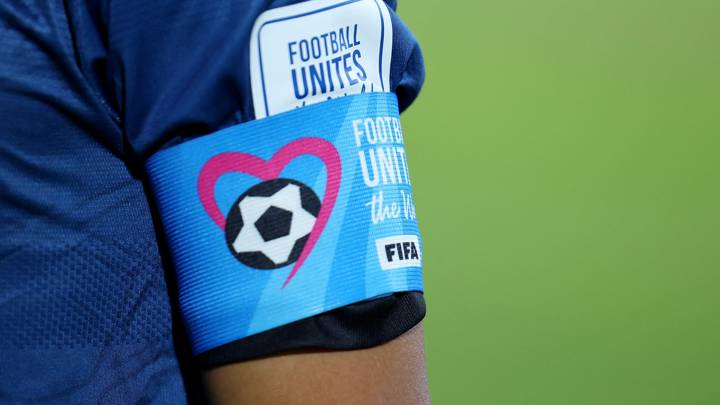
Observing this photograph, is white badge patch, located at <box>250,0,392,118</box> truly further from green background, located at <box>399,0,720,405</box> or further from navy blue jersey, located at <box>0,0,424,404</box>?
green background, located at <box>399,0,720,405</box>

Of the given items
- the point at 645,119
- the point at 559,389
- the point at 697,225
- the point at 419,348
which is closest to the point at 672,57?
the point at 645,119

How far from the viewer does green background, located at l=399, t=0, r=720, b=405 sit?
1.63 m

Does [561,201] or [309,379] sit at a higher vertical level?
[309,379]

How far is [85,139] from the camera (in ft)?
1.41

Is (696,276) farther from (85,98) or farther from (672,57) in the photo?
(85,98)

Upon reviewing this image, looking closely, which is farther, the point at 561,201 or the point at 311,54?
the point at 561,201

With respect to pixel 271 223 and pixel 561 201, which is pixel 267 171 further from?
pixel 561 201

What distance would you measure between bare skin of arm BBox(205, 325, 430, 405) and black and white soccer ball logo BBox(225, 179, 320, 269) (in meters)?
0.05

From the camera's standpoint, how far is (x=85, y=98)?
1.38ft

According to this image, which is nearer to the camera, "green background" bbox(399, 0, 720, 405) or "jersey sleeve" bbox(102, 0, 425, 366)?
"jersey sleeve" bbox(102, 0, 425, 366)

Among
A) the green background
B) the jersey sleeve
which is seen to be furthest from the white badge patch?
the green background

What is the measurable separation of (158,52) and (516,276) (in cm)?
131

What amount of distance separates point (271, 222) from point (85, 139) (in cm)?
11

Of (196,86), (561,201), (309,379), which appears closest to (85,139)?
(196,86)
